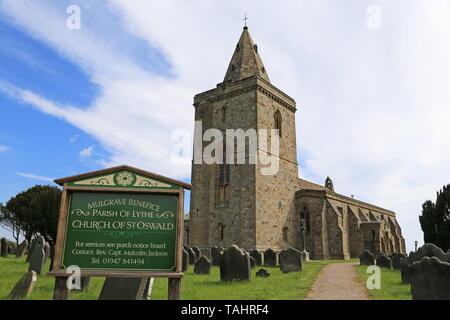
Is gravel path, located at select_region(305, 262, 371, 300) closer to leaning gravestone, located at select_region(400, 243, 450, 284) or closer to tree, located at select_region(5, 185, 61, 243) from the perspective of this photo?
leaning gravestone, located at select_region(400, 243, 450, 284)

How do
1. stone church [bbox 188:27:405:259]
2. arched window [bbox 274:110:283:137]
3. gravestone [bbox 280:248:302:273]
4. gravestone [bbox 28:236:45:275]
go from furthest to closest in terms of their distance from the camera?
arched window [bbox 274:110:283:137], stone church [bbox 188:27:405:259], gravestone [bbox 280:248:302:273], gravestone [bbox 28:236:45:275]

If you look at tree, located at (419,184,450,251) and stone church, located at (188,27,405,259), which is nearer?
tree, located at (419,184,450,251)

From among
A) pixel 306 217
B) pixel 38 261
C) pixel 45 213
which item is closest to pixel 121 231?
pixel 38 261

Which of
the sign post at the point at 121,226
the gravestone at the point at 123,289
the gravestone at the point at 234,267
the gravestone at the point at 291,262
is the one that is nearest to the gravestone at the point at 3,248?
the gravestone at the point at 234,267

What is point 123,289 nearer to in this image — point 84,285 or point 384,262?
point 84,285

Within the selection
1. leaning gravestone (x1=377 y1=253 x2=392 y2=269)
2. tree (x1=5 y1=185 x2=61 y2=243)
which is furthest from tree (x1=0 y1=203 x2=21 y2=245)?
leaning gravestone (x1=377 y1=253 x2=392 y2=269)

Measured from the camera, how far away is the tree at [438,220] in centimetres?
2422

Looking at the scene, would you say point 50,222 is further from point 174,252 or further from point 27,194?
point 174,252

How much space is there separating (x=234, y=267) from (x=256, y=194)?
46.6 feet

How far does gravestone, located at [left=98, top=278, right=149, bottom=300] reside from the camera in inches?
229

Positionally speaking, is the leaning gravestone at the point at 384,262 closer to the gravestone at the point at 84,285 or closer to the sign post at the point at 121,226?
the gravestone at the point at 84,285

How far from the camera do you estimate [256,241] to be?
2317cm

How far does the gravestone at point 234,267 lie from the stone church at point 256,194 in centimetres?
1337

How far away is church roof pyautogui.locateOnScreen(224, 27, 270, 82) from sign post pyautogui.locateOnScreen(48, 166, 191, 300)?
24.1 metres
